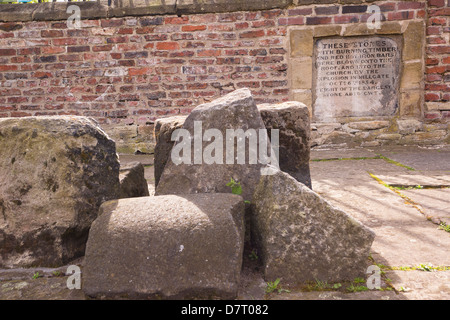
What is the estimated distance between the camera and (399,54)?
4.80 meters

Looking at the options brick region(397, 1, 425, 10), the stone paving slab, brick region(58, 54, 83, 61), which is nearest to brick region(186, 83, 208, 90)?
brick region(58, 54, 83, 61)

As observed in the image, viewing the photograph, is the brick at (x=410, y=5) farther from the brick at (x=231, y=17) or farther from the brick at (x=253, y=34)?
the brick at (x=231, y=17)

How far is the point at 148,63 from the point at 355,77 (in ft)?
9.83

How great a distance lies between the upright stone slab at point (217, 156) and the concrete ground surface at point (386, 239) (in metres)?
0.44

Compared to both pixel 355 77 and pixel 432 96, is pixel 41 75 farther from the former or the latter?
pixel 432 96

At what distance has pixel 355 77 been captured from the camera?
4.91m

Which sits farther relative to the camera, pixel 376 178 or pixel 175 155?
pixel 376 178

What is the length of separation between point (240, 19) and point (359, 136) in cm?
240

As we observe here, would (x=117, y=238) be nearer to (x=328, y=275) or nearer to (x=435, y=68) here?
(x=328, y=275)

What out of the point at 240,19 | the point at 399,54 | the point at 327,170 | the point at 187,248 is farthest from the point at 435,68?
the point at 187,248

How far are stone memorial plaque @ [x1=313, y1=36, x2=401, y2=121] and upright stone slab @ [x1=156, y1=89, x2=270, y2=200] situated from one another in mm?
3231

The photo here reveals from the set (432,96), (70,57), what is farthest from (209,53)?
(432,96)

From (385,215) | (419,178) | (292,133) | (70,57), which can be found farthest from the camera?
(70,57)

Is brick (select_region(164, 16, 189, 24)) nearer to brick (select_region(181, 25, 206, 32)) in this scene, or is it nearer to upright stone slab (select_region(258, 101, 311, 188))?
brick (select_region(181, 25, 206, 32))
